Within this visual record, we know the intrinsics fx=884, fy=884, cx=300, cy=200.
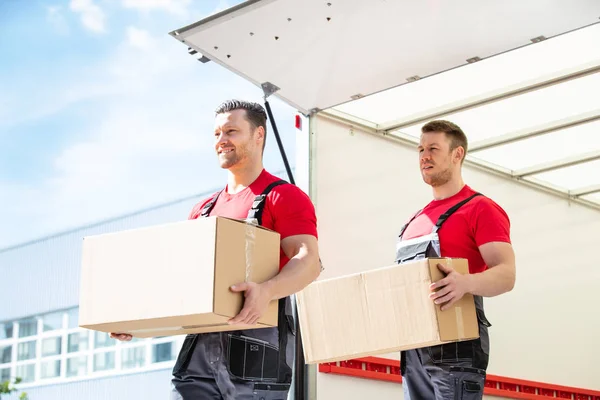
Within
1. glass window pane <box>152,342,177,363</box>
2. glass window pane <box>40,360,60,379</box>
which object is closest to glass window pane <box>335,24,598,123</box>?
glass window pane <box>152,342,177,363</box>

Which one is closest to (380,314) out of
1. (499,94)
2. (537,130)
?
(499,94)

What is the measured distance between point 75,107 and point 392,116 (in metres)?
12.8

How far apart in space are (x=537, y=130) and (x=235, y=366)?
126 inches

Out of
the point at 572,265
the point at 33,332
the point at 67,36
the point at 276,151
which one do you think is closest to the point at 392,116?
the point at 276,151

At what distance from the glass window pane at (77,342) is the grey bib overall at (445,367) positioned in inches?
177

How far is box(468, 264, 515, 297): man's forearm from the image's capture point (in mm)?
2930

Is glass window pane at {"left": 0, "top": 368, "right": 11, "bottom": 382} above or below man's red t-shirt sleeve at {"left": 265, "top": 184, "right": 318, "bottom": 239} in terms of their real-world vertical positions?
below

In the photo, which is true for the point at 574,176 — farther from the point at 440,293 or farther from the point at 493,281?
the point at 440,293

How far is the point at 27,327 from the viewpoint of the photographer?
23.9 ft

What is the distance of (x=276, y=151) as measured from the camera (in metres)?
4.63

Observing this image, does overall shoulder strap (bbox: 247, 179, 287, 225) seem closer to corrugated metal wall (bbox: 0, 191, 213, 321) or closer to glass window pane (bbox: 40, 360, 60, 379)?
corrugated metal wall (bbox: 0, 191, 213, 321)

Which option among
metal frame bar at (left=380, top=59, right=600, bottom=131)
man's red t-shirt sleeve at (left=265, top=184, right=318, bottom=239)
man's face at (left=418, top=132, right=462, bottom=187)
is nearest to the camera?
man's red t-shirt sleeve at (left=265, top=184, right=318, bottom=239)

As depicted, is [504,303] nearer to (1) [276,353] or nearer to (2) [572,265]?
(2) [572,265]

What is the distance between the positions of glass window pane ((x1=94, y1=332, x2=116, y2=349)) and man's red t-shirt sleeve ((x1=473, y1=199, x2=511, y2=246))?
13.8 ft
